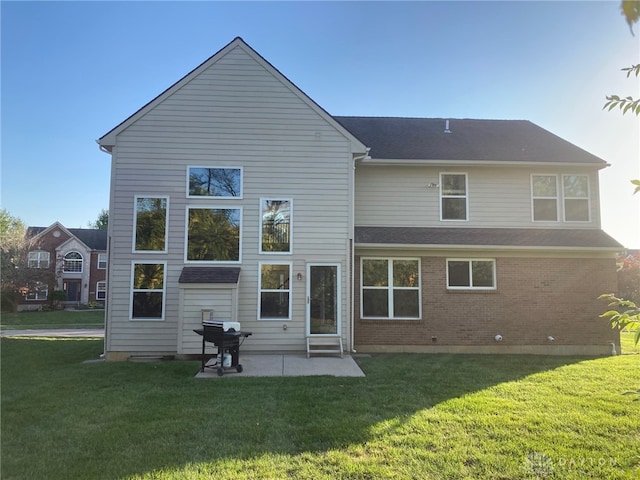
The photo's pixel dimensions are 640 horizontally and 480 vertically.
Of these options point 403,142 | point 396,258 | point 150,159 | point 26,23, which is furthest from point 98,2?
point 396,258

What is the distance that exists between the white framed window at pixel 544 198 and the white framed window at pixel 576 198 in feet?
1.00

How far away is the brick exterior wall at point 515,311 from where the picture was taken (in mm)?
11422

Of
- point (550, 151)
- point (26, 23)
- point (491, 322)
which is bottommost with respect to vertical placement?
point (491, 322)

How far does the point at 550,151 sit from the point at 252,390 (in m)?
11.8

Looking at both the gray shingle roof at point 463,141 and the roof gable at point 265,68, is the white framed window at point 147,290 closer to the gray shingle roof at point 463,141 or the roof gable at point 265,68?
the roof gable at point 265,68

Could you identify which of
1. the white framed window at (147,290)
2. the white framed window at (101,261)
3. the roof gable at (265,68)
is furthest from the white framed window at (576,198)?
the white framed window at (101,261)

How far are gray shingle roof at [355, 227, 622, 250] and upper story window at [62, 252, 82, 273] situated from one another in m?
36.6

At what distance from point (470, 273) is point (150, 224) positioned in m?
9.31

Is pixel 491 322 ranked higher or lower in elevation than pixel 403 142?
lower

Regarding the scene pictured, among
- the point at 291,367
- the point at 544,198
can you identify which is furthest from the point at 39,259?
→ the point at 544,198

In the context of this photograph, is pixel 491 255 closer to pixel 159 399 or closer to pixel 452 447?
pixel 452 447

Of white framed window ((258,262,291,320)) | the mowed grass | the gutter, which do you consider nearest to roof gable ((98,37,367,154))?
the gutter

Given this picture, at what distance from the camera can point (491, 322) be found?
11477 mm

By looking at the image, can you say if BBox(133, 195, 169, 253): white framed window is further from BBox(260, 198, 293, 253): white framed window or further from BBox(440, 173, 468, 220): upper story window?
BBox(440, 173, 468, 220): upper story window
